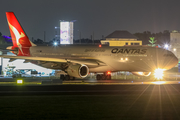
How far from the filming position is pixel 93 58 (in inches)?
1647

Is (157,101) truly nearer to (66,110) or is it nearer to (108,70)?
(66,110)

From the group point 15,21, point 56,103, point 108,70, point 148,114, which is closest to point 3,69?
point 15,21

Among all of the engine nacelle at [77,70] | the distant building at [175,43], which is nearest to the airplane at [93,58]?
the engine nacelle at [77,70]

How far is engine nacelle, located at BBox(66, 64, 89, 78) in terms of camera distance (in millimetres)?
37059

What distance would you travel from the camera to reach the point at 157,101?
1914 centimetres

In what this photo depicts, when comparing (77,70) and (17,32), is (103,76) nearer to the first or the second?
(77,70)

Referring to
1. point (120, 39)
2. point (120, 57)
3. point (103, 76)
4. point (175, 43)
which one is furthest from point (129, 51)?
point (120, 39)

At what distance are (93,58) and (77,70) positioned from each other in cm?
542

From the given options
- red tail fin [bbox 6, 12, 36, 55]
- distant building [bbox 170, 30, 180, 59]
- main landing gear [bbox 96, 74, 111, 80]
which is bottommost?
main landing gear [bbox 96, 74, 111, 80]

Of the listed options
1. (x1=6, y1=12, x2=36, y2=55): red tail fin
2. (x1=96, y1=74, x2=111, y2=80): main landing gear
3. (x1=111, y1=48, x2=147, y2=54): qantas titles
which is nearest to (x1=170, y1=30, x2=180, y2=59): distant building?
(x1=96, y1=74, x2=111, y2=80): main landing gear

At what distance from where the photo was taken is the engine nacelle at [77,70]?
37059 mm

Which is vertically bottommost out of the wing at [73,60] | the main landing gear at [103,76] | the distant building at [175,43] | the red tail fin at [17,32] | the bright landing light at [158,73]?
the main landing gear at [103,76]

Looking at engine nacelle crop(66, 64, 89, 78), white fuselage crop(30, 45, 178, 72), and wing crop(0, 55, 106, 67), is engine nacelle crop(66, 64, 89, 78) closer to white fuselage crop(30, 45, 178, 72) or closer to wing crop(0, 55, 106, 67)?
wing crop(0, 55, 106, 67)

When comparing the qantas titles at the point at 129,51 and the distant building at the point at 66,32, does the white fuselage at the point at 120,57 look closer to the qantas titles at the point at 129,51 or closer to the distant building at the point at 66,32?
the qantas titles at the point at 129,51
